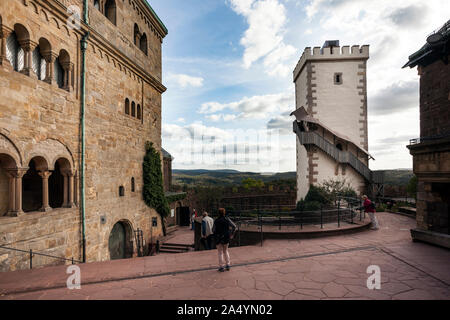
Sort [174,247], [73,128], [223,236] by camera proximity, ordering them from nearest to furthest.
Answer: [223,236] → [73,128] → [174,247]

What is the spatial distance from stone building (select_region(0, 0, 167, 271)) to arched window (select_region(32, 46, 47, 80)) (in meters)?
0.03

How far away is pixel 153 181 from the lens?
14.8m

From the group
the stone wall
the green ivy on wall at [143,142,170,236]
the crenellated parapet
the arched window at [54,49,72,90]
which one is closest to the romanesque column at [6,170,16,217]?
the arched window at [54,49,72,90]

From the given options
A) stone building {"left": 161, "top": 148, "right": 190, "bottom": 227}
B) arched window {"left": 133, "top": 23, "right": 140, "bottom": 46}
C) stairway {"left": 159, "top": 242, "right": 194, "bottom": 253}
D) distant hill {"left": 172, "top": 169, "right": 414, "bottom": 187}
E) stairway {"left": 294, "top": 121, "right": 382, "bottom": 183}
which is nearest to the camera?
arched window {"left": 133, "top": 23, "right": 140, "bottom": 46}

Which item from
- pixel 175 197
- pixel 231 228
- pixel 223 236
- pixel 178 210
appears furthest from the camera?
pixel 178 210

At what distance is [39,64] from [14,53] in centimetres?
87

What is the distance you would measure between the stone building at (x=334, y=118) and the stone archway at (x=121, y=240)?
1259 centimetres

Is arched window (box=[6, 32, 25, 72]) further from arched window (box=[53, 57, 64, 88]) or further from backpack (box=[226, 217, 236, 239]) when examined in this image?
backpack (box=[226, 217, 236, 239])

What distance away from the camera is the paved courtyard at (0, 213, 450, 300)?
177 inches

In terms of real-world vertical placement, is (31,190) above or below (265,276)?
above

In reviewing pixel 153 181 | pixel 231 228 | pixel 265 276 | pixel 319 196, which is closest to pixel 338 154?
pixel 319 196

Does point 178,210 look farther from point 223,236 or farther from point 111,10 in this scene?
point 223,236
